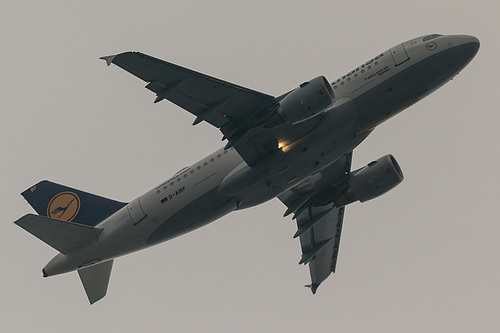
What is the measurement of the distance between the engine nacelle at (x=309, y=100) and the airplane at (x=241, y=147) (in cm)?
5

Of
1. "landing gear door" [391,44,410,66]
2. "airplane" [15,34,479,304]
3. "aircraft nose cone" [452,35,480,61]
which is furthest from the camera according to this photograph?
"aircraft nose cone" [452,35,480,61]

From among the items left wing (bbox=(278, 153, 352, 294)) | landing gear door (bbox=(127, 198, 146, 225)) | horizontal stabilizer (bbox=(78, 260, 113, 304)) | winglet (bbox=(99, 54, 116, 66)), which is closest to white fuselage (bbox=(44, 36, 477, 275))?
landing gear door (bbox=(127, 198, 146, 225))

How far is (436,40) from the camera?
123 feet

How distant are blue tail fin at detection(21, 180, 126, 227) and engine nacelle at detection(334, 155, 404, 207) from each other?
13.6 meters

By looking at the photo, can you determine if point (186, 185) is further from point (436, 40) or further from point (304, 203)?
point (436, 40)

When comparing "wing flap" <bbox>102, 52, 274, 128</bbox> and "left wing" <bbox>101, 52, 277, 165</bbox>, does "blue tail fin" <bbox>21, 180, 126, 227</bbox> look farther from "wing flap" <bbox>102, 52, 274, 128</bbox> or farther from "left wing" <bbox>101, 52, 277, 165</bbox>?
"wing flap" <bbox>102, 52, 274, 128</bbox>

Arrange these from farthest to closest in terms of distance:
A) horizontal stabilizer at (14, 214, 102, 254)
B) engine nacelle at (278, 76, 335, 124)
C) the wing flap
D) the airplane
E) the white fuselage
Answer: horizontal stabilizer at (14, 214, 102, 254)
the white fuselage
the airplane
engine nacelle at (278, 76, 335, 124)
the wing flap

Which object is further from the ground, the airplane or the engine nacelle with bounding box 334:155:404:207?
the airplane

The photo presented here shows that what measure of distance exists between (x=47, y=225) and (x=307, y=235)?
16.9 meters

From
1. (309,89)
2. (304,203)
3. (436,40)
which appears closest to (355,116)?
(309,89)

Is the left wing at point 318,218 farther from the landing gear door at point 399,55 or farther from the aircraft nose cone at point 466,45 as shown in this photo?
the aircraft nose cone at point 466,45

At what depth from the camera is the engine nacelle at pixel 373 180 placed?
136 feet

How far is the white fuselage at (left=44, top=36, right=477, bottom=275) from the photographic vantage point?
120 ft

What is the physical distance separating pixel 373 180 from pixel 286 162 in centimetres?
730
